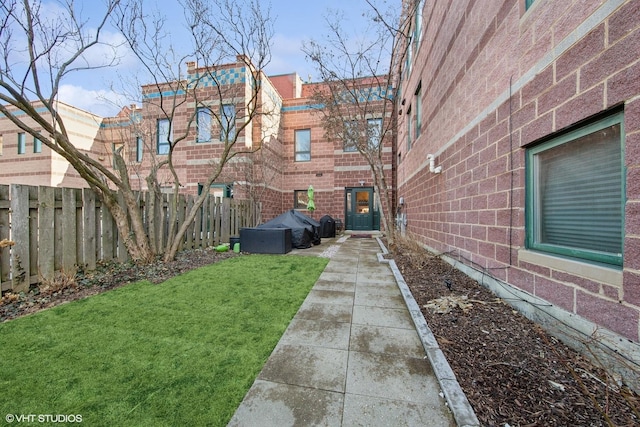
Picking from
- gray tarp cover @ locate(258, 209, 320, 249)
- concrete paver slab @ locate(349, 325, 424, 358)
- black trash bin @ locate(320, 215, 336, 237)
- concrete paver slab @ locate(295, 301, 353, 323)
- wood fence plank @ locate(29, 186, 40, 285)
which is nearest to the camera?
concrete paver slab @ locate(349, 325, 424, 358)

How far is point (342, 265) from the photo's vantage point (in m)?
5.51

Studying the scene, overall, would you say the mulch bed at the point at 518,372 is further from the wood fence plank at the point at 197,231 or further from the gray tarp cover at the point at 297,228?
the wood fence plank at the point at 197,231

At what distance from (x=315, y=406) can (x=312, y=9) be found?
7925 mm

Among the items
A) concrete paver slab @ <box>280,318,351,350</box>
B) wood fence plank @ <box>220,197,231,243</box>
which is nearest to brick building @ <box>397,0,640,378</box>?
concrete paver slab @ <box>280,318,351,350</box>

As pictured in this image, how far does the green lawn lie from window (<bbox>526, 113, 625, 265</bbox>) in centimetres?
270

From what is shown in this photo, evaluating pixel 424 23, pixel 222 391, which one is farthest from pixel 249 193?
pixel 222 391

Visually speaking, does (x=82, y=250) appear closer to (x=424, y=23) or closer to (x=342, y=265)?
(x=342, y=265)

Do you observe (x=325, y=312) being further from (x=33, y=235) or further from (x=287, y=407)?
(x=33, y=235)

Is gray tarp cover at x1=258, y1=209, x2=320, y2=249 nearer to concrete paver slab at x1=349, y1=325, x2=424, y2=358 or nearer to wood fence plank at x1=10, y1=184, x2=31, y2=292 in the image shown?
wood fence plank at x1=10, y1=184, x2=31, y2=292

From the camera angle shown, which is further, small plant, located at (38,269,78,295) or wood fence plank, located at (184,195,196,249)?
wood fence plank, located at (184,195,196,249)

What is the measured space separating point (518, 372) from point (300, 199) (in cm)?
1273

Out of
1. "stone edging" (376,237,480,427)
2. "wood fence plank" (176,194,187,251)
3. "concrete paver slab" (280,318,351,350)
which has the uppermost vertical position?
"wood fence plank" (176,194,187,251)

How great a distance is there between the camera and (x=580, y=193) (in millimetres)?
2090

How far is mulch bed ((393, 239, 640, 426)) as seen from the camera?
138cm
